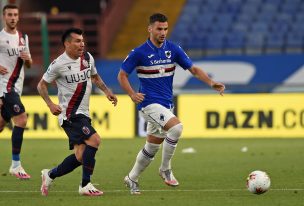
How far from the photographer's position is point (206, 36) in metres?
27.7

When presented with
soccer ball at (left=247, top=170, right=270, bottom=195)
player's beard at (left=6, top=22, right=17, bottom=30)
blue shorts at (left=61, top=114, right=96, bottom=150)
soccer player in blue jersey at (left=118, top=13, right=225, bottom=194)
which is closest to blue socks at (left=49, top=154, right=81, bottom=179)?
blue shorts at (left=61, top=114, right=96, bottom=150)

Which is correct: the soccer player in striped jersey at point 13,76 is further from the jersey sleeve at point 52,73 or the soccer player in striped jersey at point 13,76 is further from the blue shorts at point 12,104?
the jersey sleeve at point 52,73

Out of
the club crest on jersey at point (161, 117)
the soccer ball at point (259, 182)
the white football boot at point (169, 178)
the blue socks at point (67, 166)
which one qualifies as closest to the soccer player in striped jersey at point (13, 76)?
the blue socks at point (67, 166)

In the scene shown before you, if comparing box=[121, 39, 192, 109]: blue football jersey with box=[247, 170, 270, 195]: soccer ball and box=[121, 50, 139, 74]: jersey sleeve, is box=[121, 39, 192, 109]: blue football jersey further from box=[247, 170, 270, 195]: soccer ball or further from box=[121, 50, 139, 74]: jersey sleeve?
box=[247, 170, 270, 195]: soccer ball

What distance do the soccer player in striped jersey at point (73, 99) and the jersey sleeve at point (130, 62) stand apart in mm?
356

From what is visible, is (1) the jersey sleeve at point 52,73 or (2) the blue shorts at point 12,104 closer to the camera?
(1) the jersey sleeve at point 52,73

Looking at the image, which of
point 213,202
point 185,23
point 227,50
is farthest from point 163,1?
point 213,202

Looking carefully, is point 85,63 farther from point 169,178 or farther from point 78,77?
point 169,178

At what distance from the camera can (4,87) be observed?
1346 cm

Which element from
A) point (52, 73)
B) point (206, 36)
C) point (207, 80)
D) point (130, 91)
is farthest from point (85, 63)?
point (206, 36)

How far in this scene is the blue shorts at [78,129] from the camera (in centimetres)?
1079

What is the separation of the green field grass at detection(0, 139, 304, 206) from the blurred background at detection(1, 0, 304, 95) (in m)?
4.95

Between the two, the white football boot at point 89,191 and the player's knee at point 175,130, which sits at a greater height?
the player's knee at point 175,130

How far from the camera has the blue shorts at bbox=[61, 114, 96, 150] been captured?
10.8 m
